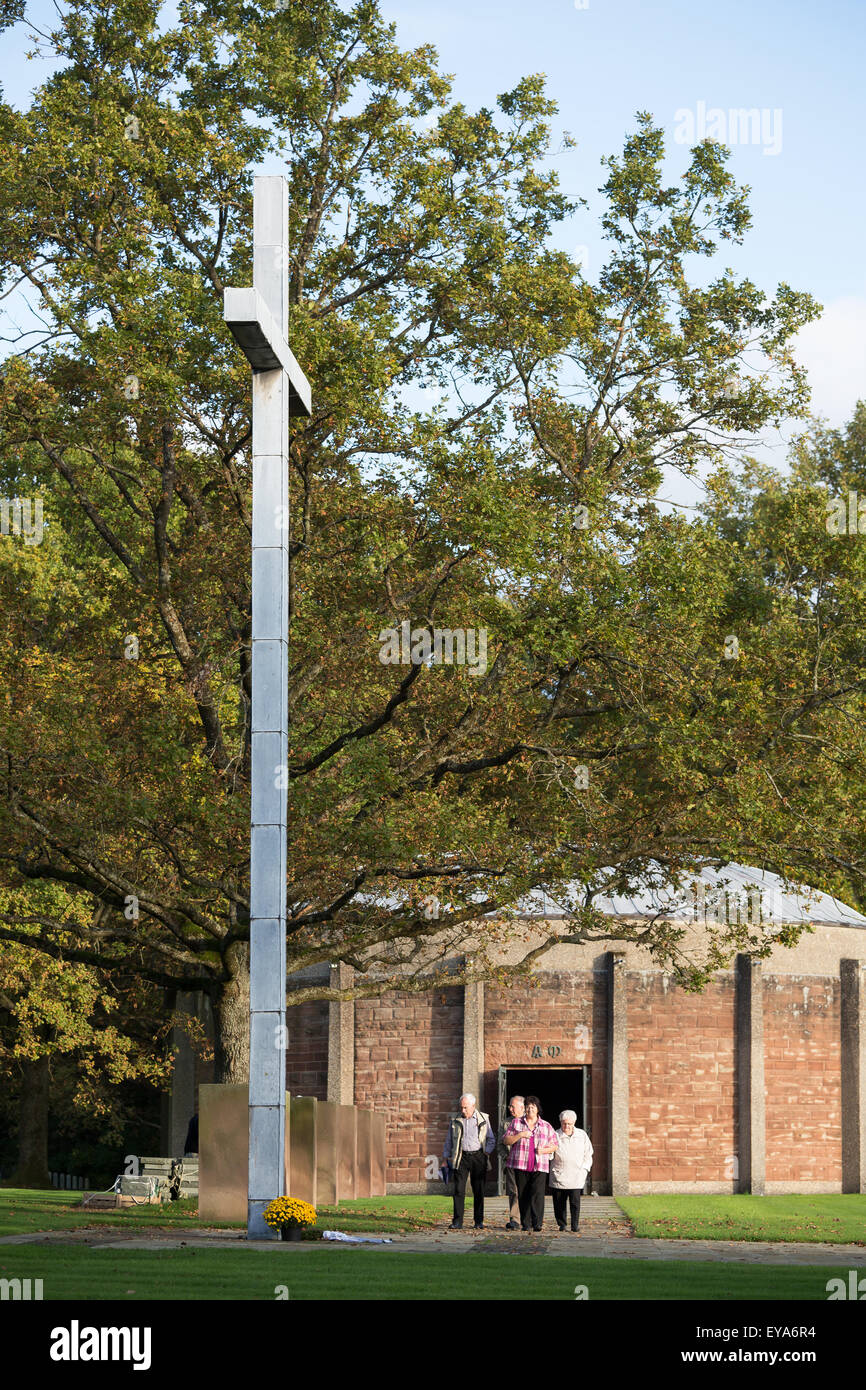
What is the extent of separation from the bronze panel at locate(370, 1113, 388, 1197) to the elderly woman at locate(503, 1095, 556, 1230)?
9265 millimetres

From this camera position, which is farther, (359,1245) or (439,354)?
(439,354)

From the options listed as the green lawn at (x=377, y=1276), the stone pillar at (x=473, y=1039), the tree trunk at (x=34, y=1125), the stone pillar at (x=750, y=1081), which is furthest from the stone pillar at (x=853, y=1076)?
the tree trunk at (x=34, y=1125)

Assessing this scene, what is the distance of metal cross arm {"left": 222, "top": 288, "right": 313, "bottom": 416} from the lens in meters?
15.1

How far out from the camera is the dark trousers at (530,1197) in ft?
61.4

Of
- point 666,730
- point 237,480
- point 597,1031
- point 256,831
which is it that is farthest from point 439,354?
point 597,1031

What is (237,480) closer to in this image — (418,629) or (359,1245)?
(418,629)

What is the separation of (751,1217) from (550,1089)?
43.1 feet

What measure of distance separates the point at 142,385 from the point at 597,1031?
648 inches

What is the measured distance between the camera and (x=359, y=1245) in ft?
48.2

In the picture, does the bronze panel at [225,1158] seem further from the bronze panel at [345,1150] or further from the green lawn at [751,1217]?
the bronze panel at [345,1150]
